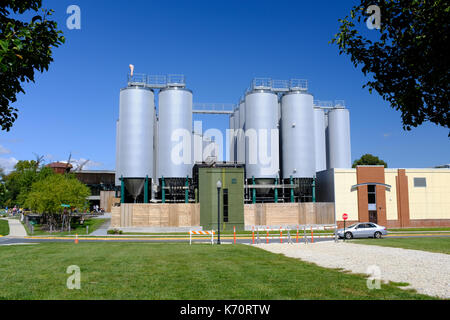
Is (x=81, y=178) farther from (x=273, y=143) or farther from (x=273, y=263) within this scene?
(x=273, y=263)

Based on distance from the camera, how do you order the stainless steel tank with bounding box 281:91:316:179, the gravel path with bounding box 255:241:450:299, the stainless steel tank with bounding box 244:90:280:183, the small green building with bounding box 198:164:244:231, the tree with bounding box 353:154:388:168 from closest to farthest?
the gravel path with bounding box 255:241:450:299 < the small green building with bounding box 198:164:244:231 < the stainless steel tank with bounding box 244:90:280:183 < the stainless steel tank with bounding box 281:91:316:179 < the tree with bounding box 353:154:388:168

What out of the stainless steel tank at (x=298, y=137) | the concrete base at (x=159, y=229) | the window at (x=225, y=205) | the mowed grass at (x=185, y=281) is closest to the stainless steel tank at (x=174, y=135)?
the window at (x=225, y=205)

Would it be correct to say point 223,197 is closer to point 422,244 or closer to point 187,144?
point 187,144

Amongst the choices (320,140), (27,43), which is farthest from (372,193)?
(27,43)

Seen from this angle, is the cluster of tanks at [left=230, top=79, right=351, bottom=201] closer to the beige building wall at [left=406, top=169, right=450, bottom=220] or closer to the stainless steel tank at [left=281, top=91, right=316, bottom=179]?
the stainless steel tank at [left=281, top=91, right=316, bottom=179]

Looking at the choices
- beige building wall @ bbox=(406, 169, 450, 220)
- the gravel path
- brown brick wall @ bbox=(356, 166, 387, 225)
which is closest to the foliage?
brown brick wall @ bbox=(356, 166, 387, 225)

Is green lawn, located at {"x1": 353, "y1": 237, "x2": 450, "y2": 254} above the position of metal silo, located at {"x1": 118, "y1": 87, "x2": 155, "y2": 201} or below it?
below

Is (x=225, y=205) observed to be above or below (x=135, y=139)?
below

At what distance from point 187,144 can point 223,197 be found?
1019 cm

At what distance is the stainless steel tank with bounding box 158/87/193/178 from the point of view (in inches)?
1986

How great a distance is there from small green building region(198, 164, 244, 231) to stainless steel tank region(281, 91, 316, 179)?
34.9ft

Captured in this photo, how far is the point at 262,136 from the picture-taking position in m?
52.8

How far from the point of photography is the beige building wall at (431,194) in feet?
166
